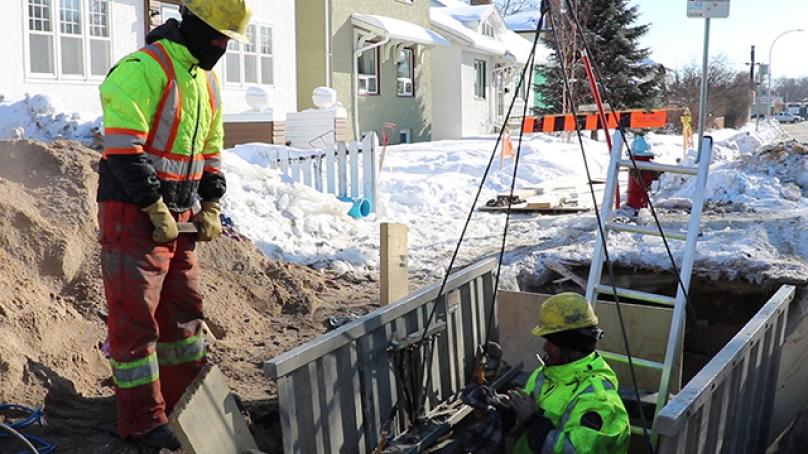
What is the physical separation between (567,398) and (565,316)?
36 centimetres

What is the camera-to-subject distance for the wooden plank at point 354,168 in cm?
1238

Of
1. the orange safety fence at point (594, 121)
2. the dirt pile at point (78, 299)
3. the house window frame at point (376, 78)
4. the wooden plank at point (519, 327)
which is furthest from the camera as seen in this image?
the house window frame at point (376, 78)

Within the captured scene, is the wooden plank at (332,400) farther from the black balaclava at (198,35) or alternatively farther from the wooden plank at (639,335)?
the wooden plank at (639,335)

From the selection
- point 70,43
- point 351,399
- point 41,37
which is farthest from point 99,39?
point 351,399

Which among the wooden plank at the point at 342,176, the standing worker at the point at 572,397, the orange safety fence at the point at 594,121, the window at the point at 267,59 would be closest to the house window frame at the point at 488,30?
the window at the point at 267,59

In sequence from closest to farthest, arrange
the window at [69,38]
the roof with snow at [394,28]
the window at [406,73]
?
the window at [69,38] → the roof with snow at [394,28] → the window at [406,73]

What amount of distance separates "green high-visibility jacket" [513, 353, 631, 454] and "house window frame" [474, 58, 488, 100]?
29.7 metres

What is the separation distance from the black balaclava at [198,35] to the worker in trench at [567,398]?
2076 millimetres

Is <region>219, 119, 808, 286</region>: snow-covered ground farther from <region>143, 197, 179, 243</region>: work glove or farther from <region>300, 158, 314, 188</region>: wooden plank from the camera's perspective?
<region>143, 197, 179, 243</region>: work glove

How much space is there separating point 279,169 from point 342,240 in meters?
1.99

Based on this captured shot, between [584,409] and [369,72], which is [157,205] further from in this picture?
[369,72]

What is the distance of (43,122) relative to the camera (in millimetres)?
10898

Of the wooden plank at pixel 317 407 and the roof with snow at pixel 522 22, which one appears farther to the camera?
the roof with snow at pixel 522 22

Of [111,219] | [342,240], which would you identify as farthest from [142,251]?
[342,240]
